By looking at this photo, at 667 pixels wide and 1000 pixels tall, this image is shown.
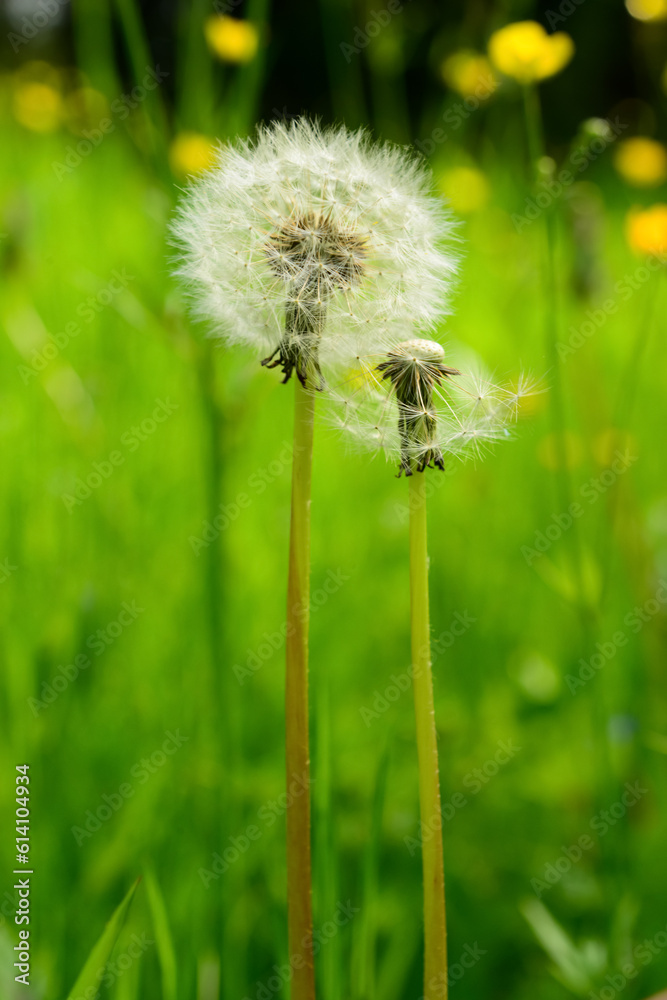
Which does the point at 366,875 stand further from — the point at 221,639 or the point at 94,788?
the point at 94,788

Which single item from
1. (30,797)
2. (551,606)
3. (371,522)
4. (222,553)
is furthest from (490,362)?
(30,797)

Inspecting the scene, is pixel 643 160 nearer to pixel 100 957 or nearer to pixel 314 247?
pixel 314 247

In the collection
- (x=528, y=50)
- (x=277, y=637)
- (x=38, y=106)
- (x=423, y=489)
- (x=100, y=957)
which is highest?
(x=38, y=106)

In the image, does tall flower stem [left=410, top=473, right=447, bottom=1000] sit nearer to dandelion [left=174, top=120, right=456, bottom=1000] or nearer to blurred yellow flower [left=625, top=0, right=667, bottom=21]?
dandelion [left=174, top=120, right=456, bottom=1000]

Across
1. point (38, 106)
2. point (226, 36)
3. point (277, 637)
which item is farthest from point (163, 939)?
point (38, 106)

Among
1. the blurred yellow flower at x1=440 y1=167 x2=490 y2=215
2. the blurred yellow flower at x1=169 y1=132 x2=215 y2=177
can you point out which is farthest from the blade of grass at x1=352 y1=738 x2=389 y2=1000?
the blurred yellow flower at x1=440 y1=167 x2=490 y2=215

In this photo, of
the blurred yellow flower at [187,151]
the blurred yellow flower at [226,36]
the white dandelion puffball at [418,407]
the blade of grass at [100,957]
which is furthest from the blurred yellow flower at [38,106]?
the blade of grass at [100,957]

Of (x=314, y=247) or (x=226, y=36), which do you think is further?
(x=226, y=36)

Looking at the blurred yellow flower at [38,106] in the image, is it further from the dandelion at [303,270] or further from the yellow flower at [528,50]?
the dandelion at [303,270]

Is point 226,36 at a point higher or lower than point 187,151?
higher
